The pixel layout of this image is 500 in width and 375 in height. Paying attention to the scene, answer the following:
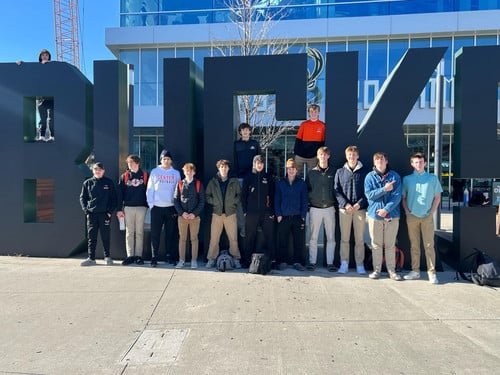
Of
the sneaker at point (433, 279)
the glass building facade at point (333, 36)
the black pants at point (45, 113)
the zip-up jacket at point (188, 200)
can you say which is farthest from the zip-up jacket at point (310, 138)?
the glass building facade at point (333, 36)

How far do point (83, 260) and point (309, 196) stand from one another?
4.47 metres

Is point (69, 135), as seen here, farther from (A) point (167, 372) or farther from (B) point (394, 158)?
(B) point (394, 158)

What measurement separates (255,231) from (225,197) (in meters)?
0.79

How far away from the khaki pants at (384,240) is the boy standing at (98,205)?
460 centimetres

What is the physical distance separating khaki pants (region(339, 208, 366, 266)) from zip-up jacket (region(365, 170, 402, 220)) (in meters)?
0.27

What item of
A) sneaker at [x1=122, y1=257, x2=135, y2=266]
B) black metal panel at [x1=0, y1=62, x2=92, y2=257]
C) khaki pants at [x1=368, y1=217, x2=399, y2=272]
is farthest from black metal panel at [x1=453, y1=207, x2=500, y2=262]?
black metal panel at [x1=0, y1=62, x2=92, y2=257]

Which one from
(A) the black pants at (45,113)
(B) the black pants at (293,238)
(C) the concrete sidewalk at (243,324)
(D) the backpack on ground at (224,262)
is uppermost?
(A) the black pants at (45,113)

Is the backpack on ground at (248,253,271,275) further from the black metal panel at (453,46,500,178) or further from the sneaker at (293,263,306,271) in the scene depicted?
the black metal panel at (453,46,500,178)

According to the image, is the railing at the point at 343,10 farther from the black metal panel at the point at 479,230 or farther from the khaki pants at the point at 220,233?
the black metal panel at the point at 479,230

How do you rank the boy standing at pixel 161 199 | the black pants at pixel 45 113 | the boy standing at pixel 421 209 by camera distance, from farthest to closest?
1. the black pants at pixel 45 113
2. the boy standing at pixel 161 199
3. the boy standing at pixel 421 209

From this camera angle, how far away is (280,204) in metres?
6.25

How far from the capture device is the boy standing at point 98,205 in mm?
6535

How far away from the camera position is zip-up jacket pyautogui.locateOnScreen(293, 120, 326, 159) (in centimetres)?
678

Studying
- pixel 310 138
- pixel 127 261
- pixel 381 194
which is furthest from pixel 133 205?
pixel 381 194
